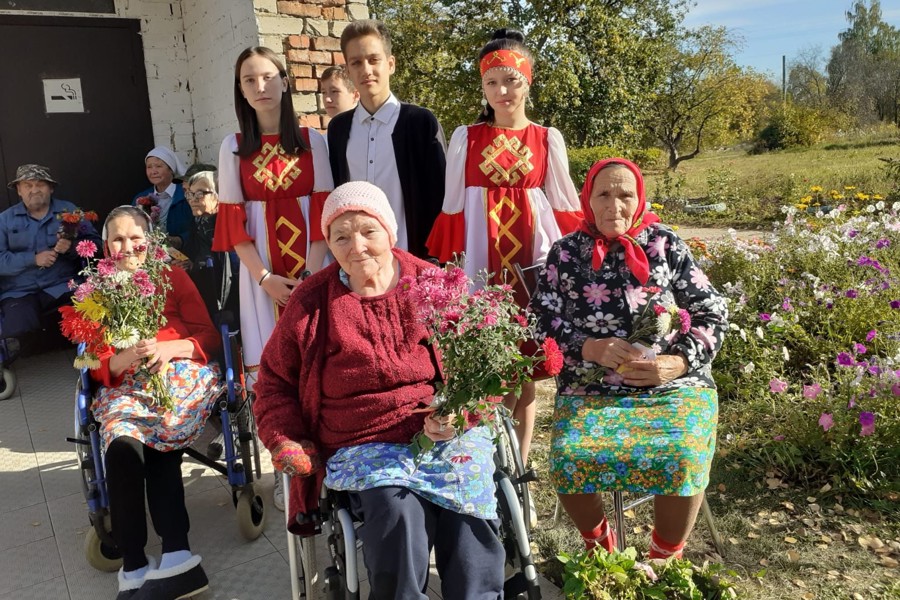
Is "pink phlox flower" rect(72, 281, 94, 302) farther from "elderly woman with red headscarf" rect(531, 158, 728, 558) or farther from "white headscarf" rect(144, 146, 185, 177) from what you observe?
"white headscarf" rect(144, 146, 185, 177)

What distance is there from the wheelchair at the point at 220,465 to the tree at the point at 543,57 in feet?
43.4

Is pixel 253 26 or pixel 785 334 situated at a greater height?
pixel 253 26

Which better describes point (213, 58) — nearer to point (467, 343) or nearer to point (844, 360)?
point (467, 343)

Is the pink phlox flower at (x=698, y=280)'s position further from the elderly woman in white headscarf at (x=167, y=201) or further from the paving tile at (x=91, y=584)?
the elderly woman in white headscarf at (x=167, y=201)

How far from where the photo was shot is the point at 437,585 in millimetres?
2615

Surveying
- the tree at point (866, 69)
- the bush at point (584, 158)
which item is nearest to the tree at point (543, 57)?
the bush at point (584, 158)

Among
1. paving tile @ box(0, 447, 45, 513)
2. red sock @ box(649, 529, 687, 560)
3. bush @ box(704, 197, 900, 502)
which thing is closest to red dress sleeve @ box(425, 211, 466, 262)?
red sock @ box(649, 529, 687, 560)

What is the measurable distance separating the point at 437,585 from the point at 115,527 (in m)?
1.21

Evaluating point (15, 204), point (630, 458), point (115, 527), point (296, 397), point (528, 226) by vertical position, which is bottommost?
point (115, 527)

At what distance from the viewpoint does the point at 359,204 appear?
2.21 m

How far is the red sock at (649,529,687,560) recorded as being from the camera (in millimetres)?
2365

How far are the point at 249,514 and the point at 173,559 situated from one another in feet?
1.42

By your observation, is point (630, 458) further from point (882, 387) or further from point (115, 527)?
point (115, 527)

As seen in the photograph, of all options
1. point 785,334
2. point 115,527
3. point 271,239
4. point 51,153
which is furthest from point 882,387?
point 51,153
